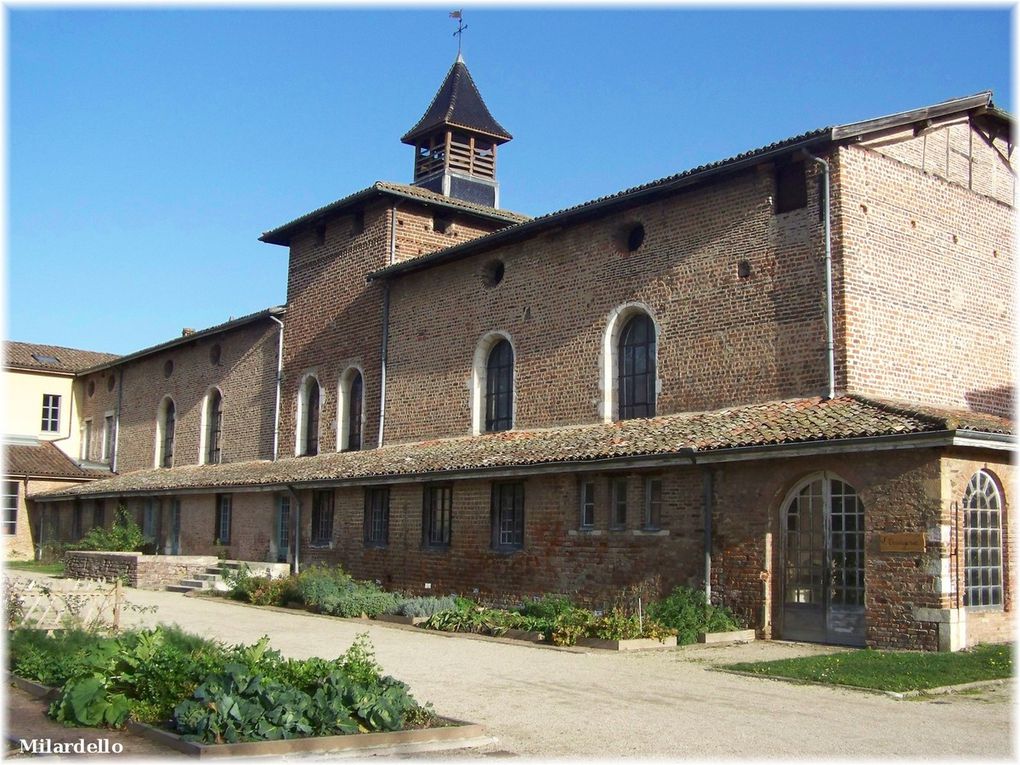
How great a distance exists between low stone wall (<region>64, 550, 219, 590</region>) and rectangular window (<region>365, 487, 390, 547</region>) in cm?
588

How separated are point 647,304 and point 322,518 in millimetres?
10128

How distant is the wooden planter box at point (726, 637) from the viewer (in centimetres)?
1533

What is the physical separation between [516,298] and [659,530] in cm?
728

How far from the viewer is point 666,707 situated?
413 inches

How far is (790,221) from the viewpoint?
691 inches

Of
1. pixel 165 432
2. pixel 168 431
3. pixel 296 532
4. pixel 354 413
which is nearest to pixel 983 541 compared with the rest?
pixel 296 532

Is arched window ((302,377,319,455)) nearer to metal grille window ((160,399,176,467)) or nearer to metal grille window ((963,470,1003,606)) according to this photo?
metal grille window ((160,399,176,467))

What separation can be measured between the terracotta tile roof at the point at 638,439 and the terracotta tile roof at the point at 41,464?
45.0ft

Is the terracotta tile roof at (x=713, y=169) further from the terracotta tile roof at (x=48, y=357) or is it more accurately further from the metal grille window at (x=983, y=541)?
the terracotta tile roof at (x=48, y=357)

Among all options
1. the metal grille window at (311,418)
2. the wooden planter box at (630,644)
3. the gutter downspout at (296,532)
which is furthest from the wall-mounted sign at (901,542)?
the metal grille window at (311,418)

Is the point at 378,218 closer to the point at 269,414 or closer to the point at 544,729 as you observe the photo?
the point at 269,414

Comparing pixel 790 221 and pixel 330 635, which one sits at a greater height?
pixel 790 221

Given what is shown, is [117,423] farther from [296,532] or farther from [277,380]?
[296,532]

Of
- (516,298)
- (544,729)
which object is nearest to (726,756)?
(544,729)
